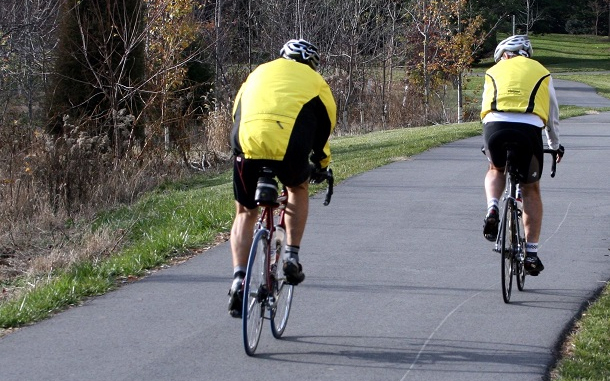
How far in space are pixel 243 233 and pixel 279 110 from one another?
78 centimetres

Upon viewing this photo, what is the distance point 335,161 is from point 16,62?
987cm

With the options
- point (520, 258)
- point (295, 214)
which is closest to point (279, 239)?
point (295, 214)

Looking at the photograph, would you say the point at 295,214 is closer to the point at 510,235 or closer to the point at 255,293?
the point at 255,293

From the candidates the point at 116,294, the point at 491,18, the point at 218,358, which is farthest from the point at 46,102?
the point at 491,18

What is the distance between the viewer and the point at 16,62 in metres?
23.0

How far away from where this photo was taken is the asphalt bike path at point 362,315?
574 centimetres

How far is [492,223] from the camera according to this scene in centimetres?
712

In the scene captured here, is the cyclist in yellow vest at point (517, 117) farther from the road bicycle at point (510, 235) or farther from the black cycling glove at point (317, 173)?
the black cycling glove at point (317, 173)

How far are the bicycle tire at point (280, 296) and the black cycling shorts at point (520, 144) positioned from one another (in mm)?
1904

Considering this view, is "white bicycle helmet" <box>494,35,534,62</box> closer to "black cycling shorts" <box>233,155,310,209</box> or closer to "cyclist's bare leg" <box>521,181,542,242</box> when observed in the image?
"cyclist's bare leg" <box>521,181,542,242</box>

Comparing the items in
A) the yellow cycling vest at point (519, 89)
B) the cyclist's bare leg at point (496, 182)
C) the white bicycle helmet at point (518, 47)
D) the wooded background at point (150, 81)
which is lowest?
the wooded background at point (150, 81)

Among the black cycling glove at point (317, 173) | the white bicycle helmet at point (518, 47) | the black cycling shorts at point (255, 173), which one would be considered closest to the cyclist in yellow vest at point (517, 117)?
the white bicycle helmet at point (518, 47)

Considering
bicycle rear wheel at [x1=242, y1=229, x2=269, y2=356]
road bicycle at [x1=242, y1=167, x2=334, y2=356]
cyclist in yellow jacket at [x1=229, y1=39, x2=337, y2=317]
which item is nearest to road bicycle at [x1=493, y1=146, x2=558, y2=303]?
road bicycle at [x1=242, y1=167, x2=334, y2=356]

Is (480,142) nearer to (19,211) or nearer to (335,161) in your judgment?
(335,161)
